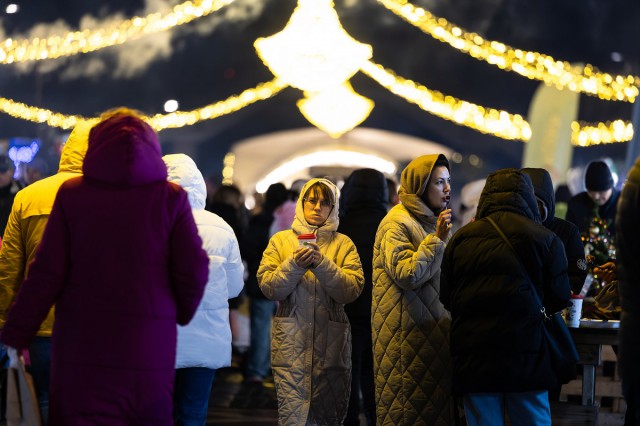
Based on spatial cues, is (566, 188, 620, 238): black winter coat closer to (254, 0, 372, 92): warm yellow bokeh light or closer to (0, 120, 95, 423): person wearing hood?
(0, 120, 95, 423): person wearing hood

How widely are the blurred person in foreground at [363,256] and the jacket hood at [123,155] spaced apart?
12.7ft

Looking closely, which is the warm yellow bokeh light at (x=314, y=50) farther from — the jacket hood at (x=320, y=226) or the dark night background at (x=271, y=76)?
the jacket hood at (x=320, y=226)

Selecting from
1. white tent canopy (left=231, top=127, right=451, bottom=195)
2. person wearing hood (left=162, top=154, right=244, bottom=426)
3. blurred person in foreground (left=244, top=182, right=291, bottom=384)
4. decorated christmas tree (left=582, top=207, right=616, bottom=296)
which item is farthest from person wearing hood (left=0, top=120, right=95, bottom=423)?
white tent canopy (left=231, top=127, right=451, bottom=195)

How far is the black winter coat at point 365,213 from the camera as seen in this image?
28.7ft

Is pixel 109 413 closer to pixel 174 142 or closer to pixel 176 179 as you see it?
pixel 176 179

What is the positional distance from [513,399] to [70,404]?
2.57m

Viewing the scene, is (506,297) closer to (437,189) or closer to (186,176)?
(437,189)

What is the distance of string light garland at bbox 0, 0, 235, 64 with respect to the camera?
17.1m

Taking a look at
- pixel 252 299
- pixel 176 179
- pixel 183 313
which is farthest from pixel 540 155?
pixel 183 313

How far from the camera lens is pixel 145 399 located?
4.69 m

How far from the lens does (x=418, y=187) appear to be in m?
7.13

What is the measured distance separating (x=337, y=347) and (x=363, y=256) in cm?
167

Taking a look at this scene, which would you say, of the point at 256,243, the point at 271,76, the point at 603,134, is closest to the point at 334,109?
the point at 603,134

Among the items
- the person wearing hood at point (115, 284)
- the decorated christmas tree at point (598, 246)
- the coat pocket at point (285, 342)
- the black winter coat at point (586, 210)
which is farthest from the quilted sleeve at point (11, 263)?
the black winter coat at point (586, 210)
